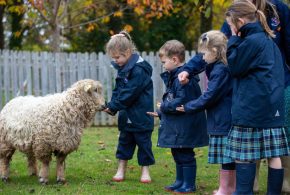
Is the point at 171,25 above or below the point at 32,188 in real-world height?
above

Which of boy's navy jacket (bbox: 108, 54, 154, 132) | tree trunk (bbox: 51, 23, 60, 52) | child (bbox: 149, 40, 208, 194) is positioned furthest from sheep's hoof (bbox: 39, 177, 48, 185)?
tree trunk (bbox: 51, 23, 60, 52)

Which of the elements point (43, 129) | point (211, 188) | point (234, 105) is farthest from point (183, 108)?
point (43, 129)

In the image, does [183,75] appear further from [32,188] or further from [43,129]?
[32,188]

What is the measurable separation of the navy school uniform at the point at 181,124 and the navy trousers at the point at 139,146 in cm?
59

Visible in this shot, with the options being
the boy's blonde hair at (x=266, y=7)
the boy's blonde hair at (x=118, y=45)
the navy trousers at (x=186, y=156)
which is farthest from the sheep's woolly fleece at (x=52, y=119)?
the boy's blonde hair at (x=266, y=7)

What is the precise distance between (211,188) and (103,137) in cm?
579

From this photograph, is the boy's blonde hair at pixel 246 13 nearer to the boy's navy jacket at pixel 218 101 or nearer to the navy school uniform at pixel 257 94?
the navy school uniform at pixel 257 94

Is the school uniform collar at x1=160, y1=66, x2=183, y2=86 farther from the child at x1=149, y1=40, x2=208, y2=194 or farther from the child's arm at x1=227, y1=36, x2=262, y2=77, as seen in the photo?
the child's arm at x1=227, y1=36, x2=262, y2=77

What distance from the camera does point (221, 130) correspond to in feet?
19.4

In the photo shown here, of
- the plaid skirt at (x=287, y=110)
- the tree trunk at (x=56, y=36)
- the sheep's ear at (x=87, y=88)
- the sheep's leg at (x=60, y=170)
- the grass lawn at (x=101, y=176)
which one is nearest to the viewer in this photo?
the plaid skirt at (x=287, y=110)

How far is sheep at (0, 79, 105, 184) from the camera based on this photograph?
673 cm

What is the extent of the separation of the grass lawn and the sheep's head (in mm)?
1064

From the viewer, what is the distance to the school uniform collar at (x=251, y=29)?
522 centimetres

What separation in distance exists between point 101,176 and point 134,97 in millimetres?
1395
